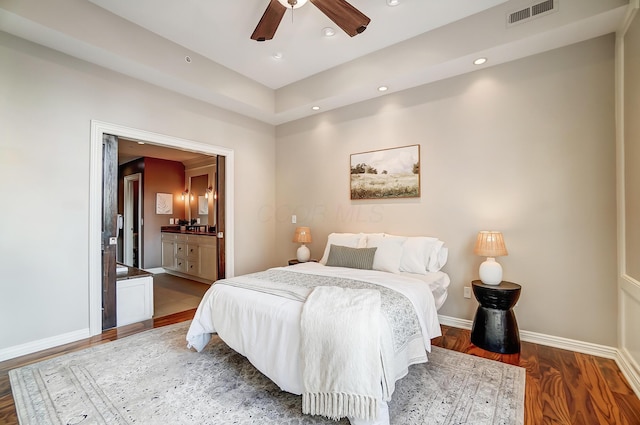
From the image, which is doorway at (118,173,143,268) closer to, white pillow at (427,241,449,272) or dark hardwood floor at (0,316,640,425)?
dark hardwood floor at (0,316,640,425)

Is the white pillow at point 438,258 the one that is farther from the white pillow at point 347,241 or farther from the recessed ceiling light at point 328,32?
the recessed ceiling light at point 328,32

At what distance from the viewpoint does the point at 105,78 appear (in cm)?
307

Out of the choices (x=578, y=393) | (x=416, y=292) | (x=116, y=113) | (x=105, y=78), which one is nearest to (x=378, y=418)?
(x=416, y=292)

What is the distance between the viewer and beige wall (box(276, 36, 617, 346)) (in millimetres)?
2553

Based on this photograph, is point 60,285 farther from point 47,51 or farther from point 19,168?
point 47,51

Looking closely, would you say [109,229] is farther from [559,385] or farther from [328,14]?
[559,385]

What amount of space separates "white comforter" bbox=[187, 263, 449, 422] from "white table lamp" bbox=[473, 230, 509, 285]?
48cm

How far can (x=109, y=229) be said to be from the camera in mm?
3127

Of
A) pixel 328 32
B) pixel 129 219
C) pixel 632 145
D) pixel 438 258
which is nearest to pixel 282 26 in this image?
pixel 328 32

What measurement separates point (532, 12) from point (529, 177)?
1490mm

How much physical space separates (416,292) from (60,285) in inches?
134

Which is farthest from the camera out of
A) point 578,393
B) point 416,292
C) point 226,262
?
point 226,262

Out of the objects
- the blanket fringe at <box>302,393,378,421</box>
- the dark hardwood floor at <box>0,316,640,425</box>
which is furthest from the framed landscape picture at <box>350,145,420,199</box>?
the blanket fringe at <box>302,393,378,421</box>

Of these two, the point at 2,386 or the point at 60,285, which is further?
the point at 60,285
